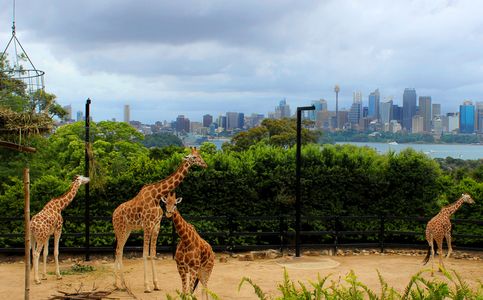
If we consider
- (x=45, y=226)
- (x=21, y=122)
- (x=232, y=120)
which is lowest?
(x=45, y=226)

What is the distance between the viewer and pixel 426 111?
230 feet

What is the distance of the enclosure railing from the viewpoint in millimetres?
13773

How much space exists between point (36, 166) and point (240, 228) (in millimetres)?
9697

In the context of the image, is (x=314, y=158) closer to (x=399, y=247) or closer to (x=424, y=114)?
(x=399, y=247)

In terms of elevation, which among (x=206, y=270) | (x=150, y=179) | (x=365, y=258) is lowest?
(x=365, y=258)

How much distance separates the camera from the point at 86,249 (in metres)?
13.3

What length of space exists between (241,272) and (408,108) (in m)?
63.5

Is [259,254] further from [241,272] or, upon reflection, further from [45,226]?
[45,226]

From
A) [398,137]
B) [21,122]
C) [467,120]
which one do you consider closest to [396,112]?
[467,120]

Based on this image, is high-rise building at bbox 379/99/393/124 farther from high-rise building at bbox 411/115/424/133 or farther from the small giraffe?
the small giraffe

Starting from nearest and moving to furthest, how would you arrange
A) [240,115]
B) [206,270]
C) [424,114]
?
1. [206,270]
2. [240,115]
3. [424,114]

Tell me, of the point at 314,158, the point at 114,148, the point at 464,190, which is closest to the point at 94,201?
the point at 314,158

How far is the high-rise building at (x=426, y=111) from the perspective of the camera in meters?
60.3

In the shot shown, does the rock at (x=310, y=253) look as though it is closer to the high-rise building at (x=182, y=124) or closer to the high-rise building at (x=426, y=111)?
the high-rise building at (x=182, y=124)
